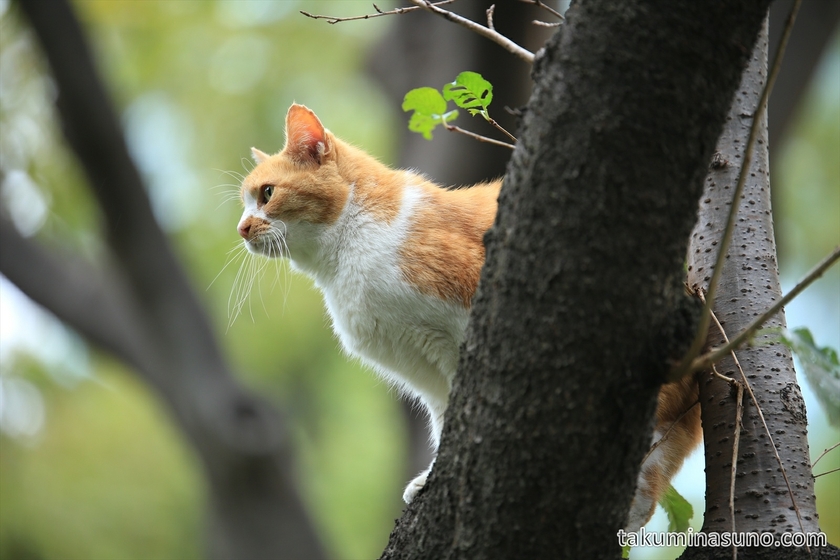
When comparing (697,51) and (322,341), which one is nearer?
(697,51)

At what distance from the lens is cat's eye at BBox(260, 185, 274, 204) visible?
2.72 m

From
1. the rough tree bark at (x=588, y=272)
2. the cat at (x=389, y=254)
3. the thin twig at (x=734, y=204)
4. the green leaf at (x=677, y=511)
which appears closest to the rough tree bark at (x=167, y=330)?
the cat at (x=389, y=254)

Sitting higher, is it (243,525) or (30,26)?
(30,26)

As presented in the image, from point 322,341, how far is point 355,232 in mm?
7849

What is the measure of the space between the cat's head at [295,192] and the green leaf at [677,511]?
1368mm

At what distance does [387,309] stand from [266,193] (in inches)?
29.9

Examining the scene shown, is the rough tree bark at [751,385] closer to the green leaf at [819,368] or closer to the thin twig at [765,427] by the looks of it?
the thin twig at [765,427]

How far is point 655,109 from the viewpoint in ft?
3.70

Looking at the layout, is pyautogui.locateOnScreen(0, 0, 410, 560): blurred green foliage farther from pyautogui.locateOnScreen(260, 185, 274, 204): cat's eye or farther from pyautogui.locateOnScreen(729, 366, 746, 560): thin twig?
pyautogui.locateOnScreen(729, 366, 746, 560): thin twig

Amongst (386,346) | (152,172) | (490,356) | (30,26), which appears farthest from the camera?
(152,172)

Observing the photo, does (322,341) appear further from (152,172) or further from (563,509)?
(563,509)

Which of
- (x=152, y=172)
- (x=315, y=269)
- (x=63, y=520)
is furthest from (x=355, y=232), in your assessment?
(x=63, y=520)

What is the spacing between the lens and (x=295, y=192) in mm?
2637

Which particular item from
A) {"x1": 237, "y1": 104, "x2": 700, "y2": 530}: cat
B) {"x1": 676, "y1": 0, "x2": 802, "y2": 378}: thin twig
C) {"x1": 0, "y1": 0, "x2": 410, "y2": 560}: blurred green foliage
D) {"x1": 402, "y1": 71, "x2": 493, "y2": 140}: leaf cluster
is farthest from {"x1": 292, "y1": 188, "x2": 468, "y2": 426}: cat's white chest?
{"x1": 0, "y1": 0, "x2": 410, "y2": 560}: blurred green foliage
